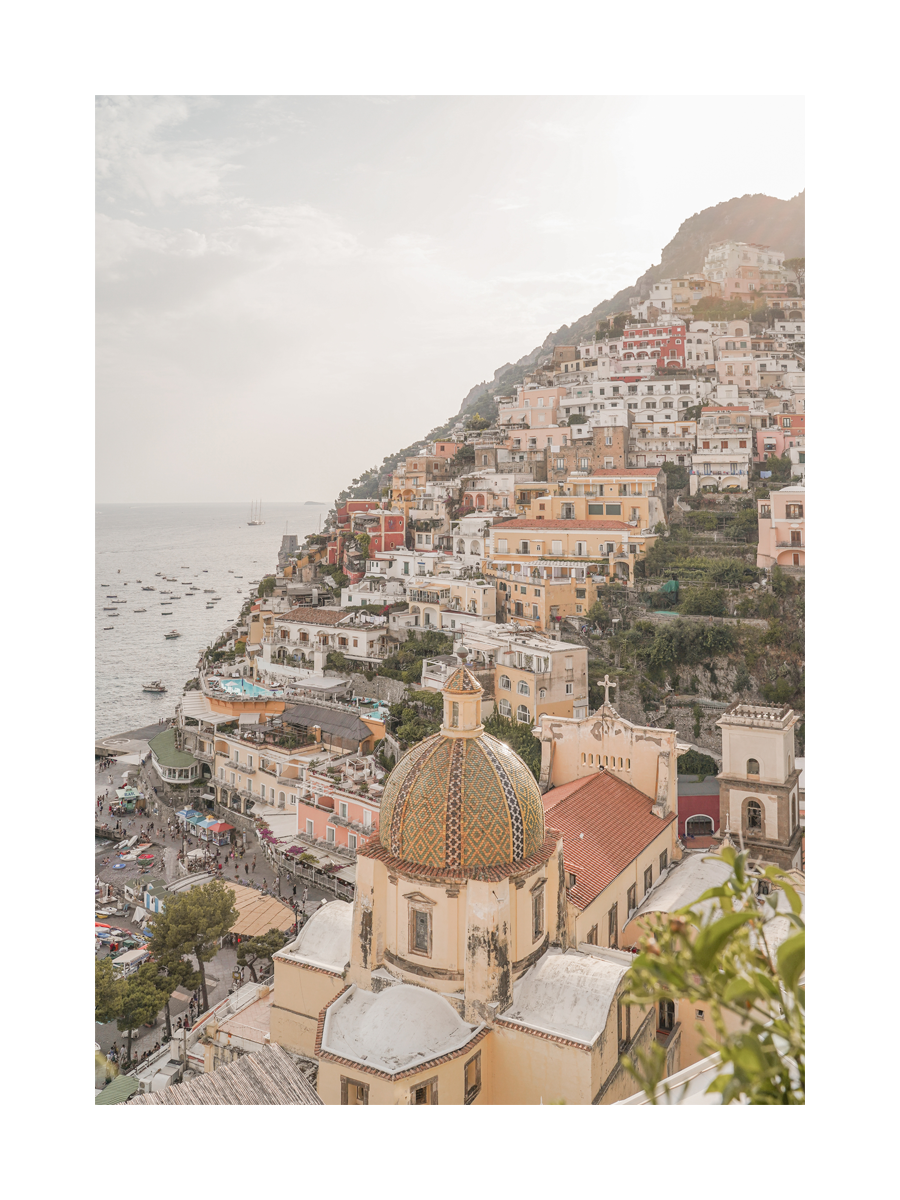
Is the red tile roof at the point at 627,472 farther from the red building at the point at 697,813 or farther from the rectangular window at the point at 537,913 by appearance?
the rectangular window at the point at 537,913

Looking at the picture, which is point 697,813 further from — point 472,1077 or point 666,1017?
point 472,1077

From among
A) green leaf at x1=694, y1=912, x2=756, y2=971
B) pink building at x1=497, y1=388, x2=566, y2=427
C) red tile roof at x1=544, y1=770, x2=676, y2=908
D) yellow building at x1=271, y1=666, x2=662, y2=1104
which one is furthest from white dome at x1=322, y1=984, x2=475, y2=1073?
pink building at x1=497, y1=388, x2=566, y2=427

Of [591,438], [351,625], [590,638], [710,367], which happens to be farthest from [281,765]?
[710,367]

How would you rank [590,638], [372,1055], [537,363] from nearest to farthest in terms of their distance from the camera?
[372,1055] → [590,638] → [537,363]

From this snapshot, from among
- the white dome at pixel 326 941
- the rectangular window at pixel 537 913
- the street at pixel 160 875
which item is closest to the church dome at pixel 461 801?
the rectangular window at pixel 537 913

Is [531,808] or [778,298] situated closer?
[531,808]

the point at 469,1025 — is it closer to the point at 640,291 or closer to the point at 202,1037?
the point at 202,1037

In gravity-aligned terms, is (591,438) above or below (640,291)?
below
